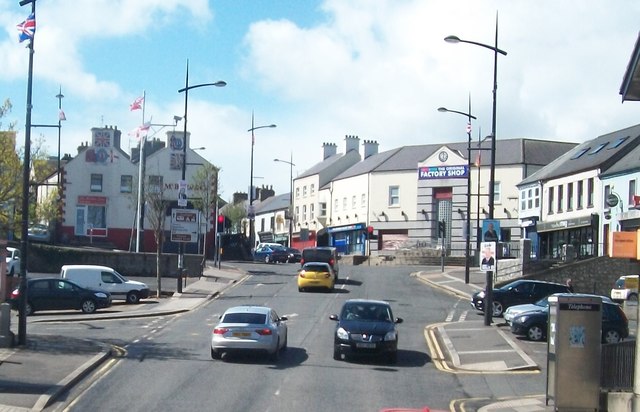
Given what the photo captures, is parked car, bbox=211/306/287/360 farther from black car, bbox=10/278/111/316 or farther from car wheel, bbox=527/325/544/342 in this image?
black car, bbox=10/278/111/316

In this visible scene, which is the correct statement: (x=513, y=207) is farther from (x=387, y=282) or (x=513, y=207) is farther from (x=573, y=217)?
(x=387, y=282)

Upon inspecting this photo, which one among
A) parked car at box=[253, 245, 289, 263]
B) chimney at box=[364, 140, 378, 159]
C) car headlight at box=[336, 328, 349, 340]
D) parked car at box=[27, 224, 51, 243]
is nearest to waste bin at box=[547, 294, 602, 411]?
car headlight at box=[336, 328, 349, 340]

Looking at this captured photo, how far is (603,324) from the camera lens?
97.0 feet

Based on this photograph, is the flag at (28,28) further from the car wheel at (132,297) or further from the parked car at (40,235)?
the parked car at (40,235)

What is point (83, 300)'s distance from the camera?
1484 inches

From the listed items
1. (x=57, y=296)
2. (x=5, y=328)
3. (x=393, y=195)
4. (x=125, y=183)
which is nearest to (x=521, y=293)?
(x=57, y=296)

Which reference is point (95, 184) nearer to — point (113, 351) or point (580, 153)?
point (580, 153)

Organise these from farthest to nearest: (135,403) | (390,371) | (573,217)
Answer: (573,217) → (390,371) → (135,403)

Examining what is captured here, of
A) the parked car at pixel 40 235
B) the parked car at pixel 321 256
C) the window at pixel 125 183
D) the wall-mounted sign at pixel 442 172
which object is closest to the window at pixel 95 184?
the window at pixel 125 183

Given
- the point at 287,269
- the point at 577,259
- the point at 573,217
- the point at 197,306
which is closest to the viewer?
the point at 197,306

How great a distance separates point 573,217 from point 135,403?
135 feet

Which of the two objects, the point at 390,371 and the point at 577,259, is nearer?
the point at 390,371

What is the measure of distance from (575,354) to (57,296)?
953 inches

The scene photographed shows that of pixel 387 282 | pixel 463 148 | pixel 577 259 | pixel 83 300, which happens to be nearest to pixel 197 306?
pixel 83 300
